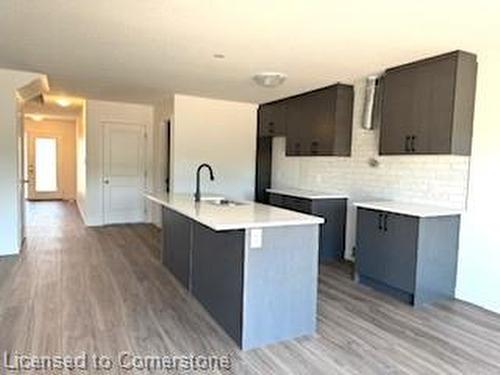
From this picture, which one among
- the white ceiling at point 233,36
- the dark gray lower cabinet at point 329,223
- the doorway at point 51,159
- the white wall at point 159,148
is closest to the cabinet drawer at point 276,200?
the dark gray lower cabinet at point 329,223

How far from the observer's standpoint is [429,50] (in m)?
3.37

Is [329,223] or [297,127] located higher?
[297,127]

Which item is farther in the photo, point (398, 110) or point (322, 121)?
point (322, 121)

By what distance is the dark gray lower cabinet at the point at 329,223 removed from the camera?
4.86 m

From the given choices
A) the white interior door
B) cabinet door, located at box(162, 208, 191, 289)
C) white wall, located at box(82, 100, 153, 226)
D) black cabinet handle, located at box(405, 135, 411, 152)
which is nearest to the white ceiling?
black cabinet handle, located at box(405, 135, 411, 152)

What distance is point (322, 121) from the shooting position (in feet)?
16.7

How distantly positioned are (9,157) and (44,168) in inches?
279

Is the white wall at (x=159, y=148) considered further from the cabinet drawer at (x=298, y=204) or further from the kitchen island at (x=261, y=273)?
the kitchen island at (x=261, y=273)

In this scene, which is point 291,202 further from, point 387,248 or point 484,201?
point 484,201

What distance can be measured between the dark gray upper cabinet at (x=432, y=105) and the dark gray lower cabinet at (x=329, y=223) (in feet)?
3.87

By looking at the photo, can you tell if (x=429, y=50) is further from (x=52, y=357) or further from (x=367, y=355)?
(x=52, y=357)

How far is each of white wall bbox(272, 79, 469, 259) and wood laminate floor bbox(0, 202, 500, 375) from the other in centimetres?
104

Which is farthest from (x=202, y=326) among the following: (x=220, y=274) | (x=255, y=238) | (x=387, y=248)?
(x=387, y=248)

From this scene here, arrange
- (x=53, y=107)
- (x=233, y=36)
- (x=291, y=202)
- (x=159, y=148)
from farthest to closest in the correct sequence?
1. (x=53, y=107)
2. (x=159, y=148)
3. (x=291, y=202)
4. (x=233, y=36)
